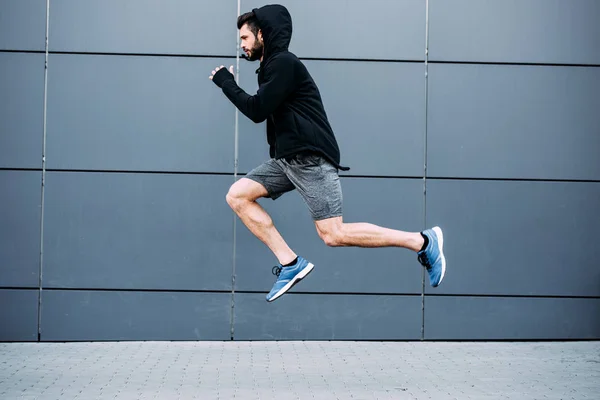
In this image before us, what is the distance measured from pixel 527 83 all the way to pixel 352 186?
6.86 feet

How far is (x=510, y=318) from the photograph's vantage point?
9281mm

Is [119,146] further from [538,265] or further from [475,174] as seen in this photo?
[538,265]

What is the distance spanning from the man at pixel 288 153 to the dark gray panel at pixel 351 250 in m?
2.43

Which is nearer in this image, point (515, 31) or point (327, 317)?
point (327, 317)

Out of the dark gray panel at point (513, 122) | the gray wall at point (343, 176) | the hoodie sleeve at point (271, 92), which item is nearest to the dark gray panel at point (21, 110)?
the gray wall at point (343, 176)

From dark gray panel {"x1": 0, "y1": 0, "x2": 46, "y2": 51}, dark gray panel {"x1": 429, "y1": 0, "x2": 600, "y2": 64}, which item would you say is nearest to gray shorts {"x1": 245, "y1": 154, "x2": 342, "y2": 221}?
dark gray panel {"x1": 429, "y1": 0, "x2": 600, "y2": 64}

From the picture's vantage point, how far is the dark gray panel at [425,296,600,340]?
9.23m

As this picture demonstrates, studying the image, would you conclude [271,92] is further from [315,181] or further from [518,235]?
[518,235]

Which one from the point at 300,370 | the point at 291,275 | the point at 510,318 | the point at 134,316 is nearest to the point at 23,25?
the point at 134,316

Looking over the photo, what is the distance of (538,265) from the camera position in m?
9.30

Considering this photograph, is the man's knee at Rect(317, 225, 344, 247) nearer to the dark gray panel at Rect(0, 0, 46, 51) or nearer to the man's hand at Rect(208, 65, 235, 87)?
the man's hand at Rect(208, 65, 235, 87)

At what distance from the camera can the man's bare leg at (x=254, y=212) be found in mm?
6527

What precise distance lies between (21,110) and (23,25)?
2.77 ft

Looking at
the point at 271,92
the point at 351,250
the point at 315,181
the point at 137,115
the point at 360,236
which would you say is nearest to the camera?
the point at 271,92
